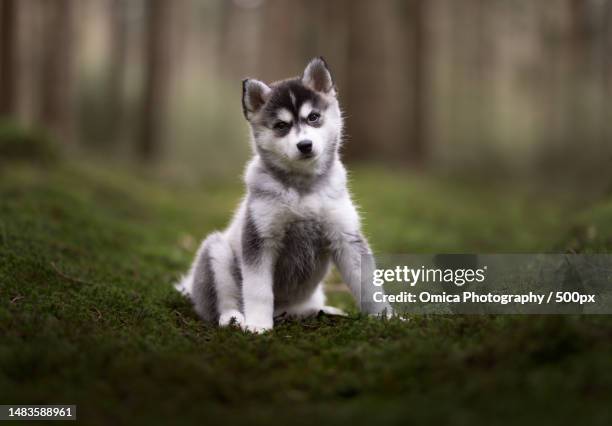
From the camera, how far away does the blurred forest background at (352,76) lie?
1731 cm

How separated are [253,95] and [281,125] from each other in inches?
16.8

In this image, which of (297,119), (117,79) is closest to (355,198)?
(297,119)

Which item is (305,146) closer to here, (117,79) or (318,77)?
(318,77)

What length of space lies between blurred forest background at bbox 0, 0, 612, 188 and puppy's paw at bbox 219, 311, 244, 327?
954 cm

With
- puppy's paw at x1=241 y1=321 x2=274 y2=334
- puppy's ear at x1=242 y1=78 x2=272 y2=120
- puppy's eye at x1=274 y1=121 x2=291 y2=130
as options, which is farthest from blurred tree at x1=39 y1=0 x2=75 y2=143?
puppy's paw at x1=241 y1=321 x2=274 y2=334

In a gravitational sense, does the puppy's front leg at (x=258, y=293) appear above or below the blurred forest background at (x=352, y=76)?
below

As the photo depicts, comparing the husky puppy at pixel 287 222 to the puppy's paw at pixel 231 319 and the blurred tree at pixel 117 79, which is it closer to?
the puppy's paw at pixel 231 319

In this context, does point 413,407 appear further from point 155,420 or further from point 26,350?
point 26,350

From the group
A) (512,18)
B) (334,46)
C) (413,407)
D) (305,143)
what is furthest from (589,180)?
(413,407)

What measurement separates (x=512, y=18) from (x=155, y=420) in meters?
27.9

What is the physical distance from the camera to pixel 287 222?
5.07 m

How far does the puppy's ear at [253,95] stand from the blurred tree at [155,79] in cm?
1632

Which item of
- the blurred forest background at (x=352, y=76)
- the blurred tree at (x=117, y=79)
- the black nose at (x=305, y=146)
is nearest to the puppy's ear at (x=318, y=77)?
the black nose at (x=305, y=146)

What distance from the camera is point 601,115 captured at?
100 feet
